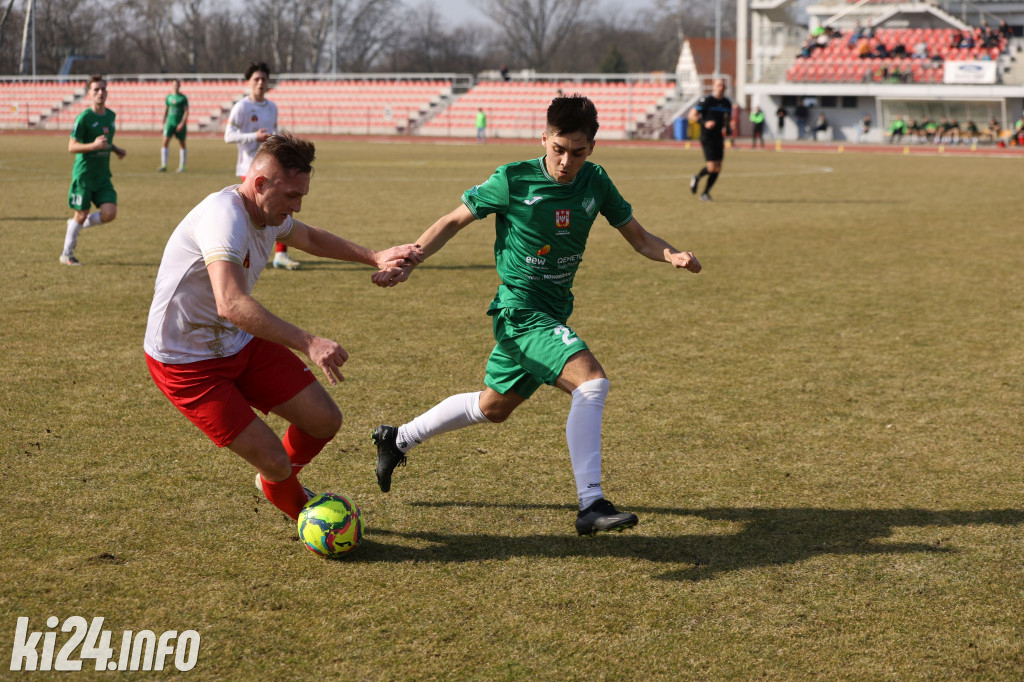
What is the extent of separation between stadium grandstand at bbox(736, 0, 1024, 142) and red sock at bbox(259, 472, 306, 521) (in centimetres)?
4917

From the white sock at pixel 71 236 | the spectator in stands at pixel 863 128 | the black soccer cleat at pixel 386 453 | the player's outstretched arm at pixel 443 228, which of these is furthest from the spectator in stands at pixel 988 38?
the black soccer cleat at pixel 386 453

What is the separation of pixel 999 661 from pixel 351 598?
2.40 metres

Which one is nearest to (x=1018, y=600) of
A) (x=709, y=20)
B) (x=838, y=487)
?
(x=838, y=487)

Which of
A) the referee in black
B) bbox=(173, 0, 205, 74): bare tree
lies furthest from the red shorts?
bbox=(173, 0, 205, 74): bare tree

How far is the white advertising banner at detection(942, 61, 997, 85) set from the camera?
47156 mm

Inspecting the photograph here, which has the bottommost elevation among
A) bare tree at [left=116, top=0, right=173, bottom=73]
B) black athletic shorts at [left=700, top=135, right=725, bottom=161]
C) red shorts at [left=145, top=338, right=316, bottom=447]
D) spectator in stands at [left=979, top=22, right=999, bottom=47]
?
red shorts at [left=145, top=338, right=316, bottom=447]

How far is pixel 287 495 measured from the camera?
4.53 m

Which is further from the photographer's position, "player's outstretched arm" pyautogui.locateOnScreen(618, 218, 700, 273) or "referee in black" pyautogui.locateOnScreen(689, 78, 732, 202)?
"referee in black" pyautogui.locateOnScreen(689, 78, 732, 202)

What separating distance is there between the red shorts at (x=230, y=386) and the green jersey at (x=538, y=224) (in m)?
1.06

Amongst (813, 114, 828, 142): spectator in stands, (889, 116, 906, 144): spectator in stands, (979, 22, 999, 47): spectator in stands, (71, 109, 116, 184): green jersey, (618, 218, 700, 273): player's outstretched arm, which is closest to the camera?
(618, 218, 700, 273): player's outstretched arm

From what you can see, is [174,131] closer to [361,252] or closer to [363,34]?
[361,252]

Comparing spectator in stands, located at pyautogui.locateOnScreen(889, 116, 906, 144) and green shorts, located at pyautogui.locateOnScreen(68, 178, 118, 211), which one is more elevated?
spectator in stands, located at pyautogui.locateOnScreen(889, 116, 906, 144)

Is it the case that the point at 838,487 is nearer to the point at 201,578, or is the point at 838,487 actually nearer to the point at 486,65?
the point at 201,578

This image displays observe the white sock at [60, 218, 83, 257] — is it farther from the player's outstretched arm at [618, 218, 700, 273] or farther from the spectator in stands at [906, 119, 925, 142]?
the spectator in stands at [906, 119, 925, 142]
